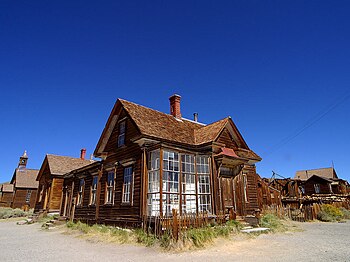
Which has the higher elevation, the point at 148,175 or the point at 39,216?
the point at 148,175

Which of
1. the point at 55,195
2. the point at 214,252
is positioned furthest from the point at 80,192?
the point at 214,252

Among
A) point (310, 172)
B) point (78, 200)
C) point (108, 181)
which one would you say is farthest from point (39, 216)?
point (310, 172)

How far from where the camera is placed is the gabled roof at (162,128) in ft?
43.2

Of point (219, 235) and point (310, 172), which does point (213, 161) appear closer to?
point (219, 235)

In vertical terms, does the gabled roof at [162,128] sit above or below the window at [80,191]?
above

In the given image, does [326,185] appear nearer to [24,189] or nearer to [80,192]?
[80,192]

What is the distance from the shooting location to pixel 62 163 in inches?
1145

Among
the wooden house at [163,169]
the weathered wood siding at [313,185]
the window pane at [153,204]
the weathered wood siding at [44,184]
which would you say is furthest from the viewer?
the weathered wood siding at [313,185]

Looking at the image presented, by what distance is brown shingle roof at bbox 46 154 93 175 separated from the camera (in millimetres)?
27172

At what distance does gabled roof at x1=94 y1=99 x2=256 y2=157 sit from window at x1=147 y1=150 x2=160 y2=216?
1245 millimetres

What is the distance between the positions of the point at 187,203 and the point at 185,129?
187 inches

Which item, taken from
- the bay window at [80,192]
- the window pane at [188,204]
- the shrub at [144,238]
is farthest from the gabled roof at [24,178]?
the shrub at [144,238]

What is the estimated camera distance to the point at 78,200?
20.2 m

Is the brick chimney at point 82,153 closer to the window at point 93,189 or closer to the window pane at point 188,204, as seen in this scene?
the window at point 93,189
